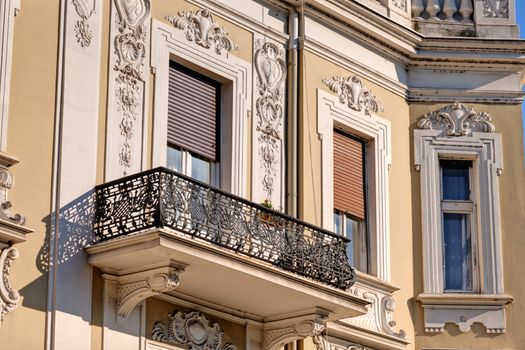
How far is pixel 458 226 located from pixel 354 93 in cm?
268

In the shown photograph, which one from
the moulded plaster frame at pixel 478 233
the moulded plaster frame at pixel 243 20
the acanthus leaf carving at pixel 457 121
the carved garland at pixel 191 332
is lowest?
the carved garland at pixel 191 332

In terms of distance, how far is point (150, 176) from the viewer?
18531 millimetres

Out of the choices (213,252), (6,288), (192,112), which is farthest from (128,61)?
(6,288)

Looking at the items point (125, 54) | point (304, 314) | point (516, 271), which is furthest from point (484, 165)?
point (125, 54)

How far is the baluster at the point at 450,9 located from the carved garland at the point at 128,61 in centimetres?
634

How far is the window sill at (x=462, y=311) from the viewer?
906 inches

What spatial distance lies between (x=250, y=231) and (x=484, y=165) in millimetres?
5960

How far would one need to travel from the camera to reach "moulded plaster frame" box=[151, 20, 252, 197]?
65.9 feet

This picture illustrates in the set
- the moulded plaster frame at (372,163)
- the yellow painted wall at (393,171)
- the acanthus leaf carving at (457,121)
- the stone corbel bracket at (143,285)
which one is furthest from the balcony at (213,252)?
the acanthus leaf carving at (457,121)

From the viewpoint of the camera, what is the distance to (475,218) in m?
23.8

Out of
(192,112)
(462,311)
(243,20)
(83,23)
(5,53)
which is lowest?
(462,311)

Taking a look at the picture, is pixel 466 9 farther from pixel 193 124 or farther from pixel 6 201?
pixel 6 201

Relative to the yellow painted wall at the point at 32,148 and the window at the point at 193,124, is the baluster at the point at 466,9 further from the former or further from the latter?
the yellow painted wall at the point at 32,148

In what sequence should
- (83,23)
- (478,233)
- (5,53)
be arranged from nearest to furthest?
(5,53)
(83,23)
(478,233)
